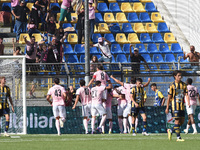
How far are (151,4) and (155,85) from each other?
9.80 m

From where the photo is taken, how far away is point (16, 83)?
670 inches

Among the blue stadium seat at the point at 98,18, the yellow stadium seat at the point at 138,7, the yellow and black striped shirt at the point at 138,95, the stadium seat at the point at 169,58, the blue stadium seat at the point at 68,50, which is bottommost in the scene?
the yellow and black striped shirt at the point at 138,95

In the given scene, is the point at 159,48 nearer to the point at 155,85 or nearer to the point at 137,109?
the point at 155,85

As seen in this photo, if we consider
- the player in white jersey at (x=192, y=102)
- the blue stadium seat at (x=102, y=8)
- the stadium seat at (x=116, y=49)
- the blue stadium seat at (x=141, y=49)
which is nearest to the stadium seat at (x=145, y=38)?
the blue stadium seat at (x=141, y=49)

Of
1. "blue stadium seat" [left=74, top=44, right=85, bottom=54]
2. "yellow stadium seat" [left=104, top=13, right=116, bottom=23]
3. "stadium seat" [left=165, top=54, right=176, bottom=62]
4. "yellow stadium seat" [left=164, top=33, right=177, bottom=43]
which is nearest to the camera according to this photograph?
"stadium seat" [left=165, top=54, right=176, bottom=62]

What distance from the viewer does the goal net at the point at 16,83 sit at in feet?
53.9

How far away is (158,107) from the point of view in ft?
60.4

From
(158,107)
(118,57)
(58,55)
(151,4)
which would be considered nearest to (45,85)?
(58,55)

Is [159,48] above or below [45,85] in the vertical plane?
above

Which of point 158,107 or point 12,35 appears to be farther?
point 12,35

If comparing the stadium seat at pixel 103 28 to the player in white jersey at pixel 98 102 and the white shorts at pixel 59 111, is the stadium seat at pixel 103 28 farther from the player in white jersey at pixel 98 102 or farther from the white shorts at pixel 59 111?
the white shorts at pixel 59 111

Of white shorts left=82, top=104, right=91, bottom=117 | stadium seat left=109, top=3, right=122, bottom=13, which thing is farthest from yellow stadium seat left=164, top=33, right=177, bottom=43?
white shorts left=82, top=104, right=91, bottom=117

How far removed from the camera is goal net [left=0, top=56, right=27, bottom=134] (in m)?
16.4

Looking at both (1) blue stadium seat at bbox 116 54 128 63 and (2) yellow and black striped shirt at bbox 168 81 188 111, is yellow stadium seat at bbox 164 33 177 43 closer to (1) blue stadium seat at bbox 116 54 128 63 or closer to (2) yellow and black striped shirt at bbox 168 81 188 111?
(1) blue stadium seat at bbox 116 54 128 63
